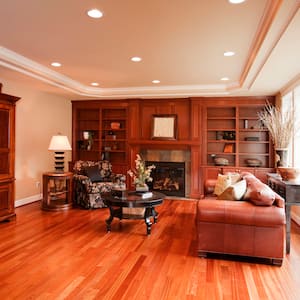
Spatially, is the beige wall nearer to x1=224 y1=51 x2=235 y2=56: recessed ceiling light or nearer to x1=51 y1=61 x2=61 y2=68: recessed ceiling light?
x1=51 y1=61 x2=61 y2=68: recessed ceiling light

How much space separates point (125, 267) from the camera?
116 inches

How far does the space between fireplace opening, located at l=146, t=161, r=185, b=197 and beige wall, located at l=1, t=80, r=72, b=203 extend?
2.56 m

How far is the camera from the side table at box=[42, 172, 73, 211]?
5.45 metres

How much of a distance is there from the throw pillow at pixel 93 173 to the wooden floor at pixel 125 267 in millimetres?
1611

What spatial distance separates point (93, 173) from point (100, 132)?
1830mm

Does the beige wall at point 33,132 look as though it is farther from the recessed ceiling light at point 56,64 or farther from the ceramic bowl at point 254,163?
the ceramic bowl at point 254,163

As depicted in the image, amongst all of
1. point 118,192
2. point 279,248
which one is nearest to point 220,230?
point 279,248

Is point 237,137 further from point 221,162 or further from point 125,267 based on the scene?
point 125,267

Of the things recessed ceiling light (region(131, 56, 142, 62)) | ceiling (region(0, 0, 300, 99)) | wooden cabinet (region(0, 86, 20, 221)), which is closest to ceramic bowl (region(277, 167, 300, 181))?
ceiling (region(0, 0, 300, 99))

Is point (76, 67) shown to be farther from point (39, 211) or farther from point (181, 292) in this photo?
point (181, 292)

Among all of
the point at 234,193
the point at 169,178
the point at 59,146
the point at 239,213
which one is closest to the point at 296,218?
the point at 234,193

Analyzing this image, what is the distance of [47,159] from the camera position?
6.65 meters

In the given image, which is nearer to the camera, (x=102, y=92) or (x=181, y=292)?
(x=181, y=292)

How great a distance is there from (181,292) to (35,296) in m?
1.26
